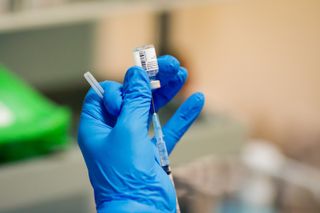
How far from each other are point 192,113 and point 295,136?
64.1 inches

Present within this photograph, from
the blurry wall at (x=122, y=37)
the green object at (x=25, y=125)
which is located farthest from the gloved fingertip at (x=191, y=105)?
the blurry wall at (x=122, y=37)

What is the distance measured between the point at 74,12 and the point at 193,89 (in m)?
0.89

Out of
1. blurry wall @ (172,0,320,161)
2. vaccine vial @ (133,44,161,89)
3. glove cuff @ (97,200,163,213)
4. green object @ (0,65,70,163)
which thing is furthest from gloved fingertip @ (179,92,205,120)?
blurry wall @ (172,0,320,161)

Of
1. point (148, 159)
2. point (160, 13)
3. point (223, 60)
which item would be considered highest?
point (148, 159)

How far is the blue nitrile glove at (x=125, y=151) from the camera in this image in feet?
3.31

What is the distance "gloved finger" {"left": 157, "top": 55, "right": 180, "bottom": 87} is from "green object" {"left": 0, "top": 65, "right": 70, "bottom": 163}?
0.61 m

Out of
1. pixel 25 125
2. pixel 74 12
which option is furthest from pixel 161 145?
pixel 74 12

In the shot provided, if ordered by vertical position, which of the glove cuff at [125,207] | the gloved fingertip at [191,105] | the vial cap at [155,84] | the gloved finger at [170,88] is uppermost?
the vial cap at [155,84]

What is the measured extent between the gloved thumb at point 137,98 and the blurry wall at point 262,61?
149cm

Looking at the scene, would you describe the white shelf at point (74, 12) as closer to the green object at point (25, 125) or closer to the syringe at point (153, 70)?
the green object at point (25, 125)

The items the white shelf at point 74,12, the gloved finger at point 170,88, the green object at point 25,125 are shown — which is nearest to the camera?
the gloved finger at point 170,88

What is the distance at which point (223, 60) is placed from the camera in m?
2.92

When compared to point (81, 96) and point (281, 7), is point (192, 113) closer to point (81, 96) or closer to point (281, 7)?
point (81, 96)

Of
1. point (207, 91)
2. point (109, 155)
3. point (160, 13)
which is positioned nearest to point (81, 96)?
point (160, 13)
